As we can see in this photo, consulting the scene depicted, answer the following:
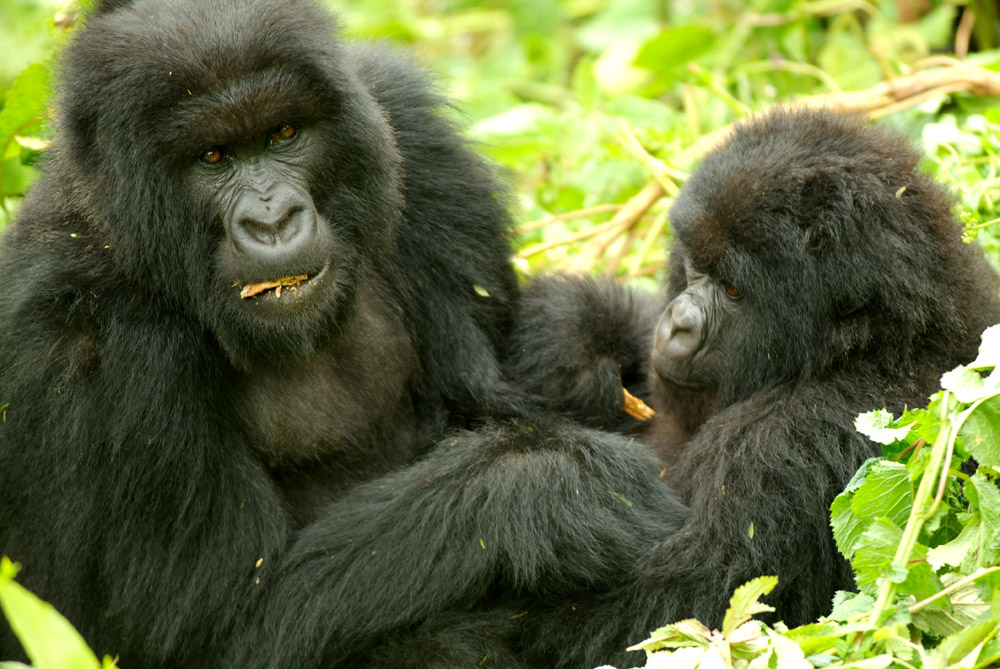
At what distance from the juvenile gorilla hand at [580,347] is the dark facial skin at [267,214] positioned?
3.51ft

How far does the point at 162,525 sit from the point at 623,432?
1.71 metres

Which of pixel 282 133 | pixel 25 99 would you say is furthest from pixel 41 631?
pixel 25 99

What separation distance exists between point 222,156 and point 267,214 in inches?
9.4

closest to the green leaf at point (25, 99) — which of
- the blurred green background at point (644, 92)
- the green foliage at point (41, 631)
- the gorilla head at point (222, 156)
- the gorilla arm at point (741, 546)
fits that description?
the blurred green background at point (644, 92)

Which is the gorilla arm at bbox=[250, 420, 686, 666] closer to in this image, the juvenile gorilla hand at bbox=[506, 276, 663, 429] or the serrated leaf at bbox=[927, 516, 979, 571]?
the juvenile gorilla hand at bbox=[506, 276, 663, 429]

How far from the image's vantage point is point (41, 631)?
170 cm

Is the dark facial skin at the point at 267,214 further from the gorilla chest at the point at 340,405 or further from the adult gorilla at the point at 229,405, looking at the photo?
the gorilla chest at the point at 340,405

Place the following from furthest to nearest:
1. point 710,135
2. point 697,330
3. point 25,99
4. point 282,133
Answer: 1. point 710,135
2. point 25,99
3. point 697,330
4. point 282,133

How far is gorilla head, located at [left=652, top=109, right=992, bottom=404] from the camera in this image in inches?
123

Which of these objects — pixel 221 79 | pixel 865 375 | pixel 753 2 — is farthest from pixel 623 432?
pixel 753 2

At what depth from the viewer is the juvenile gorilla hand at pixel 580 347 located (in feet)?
12.8

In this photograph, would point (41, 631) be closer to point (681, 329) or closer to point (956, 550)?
point (956, 550)

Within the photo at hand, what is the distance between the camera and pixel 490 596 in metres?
3.22

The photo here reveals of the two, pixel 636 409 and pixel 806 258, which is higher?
pixel 806 258
